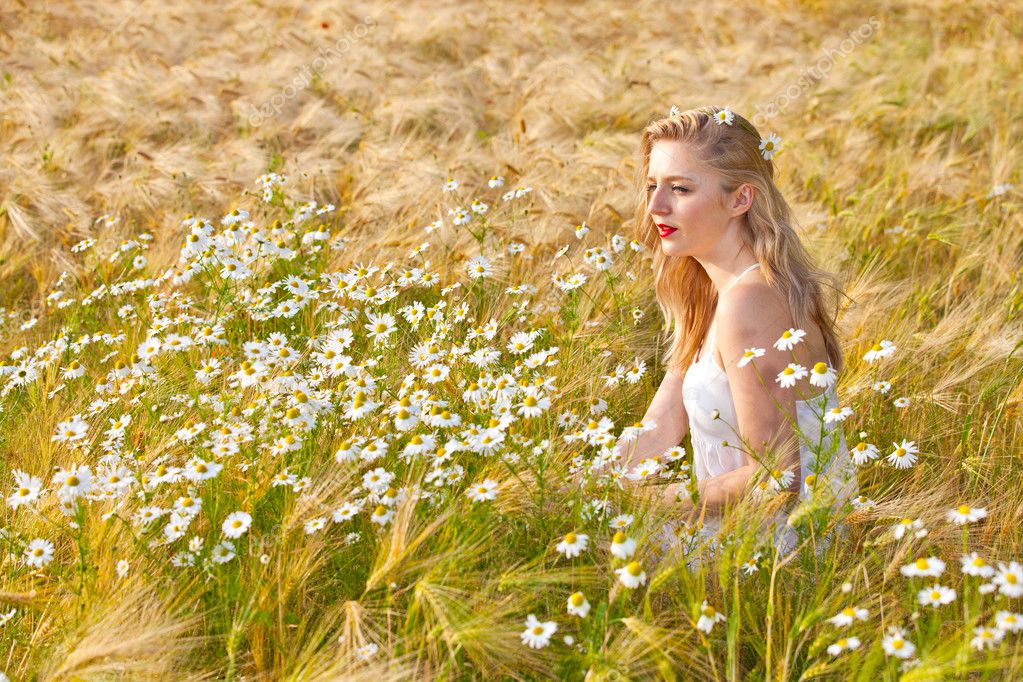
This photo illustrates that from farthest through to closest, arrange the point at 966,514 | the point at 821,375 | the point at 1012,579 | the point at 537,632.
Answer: the point at 821,375 < the point at 966,514 < the point at 537,632 < the point at 1012,579

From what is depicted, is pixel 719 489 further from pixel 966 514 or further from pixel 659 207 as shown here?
pixel 659 207

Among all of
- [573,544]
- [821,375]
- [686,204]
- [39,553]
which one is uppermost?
[686,204]

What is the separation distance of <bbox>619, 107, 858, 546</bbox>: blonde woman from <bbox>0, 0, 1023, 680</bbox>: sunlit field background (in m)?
0.21

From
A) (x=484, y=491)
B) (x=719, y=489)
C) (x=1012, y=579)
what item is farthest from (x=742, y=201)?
(x=1012, y=579)

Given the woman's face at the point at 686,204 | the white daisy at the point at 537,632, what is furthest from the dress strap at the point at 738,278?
the white daisy at the point at 537,632

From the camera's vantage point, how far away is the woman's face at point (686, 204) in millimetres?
2645

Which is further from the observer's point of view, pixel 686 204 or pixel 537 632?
pixel 686 204

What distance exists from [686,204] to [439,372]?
0.87 meters

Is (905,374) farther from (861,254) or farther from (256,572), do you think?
(256,572)

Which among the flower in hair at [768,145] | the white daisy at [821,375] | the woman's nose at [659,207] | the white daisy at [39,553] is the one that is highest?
the flower in hair at [768,145]

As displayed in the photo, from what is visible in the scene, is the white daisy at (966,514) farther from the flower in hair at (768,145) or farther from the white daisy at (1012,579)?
the flower in hair at (768,145)

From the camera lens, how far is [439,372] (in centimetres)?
A: 262

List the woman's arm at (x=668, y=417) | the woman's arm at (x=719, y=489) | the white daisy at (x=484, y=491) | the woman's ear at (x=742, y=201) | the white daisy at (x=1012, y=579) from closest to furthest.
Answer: the white daisy at (x=1012, y=579) → the white daisy at (x=484, y=491) → the woman's arm at (x=719, y=489) → the woman's ear at (x=742, y=201) → the woman's arm at (x=668, y=417)

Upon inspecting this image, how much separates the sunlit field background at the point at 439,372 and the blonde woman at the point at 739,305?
210 millimetres
